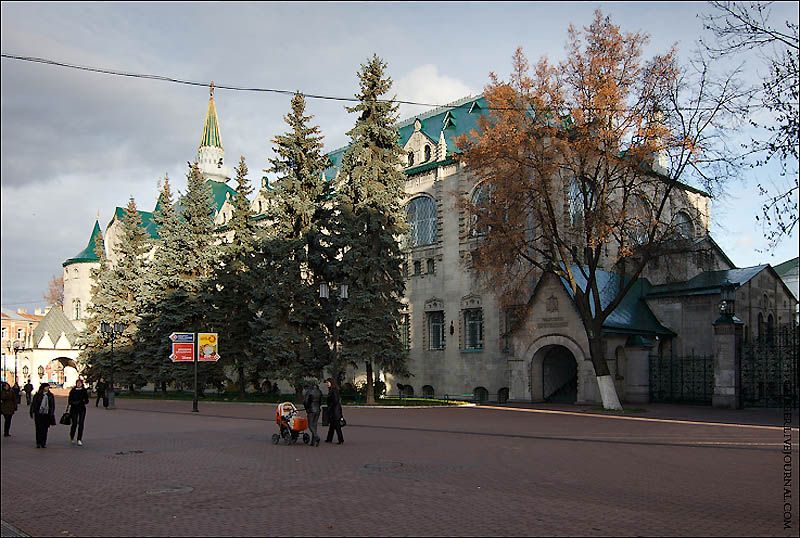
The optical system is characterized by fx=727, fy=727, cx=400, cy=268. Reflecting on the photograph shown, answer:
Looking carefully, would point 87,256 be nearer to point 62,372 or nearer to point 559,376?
point 62,372

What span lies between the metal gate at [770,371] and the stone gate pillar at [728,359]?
0.75 m

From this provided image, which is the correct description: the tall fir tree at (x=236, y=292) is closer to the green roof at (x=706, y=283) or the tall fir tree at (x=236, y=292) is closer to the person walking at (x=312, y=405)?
the green roof at (x=706, y=283)

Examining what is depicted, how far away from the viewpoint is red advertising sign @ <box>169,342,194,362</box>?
36875 millimetres

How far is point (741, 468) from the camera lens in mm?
13312

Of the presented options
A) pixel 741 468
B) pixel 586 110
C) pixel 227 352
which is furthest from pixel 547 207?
pixel 227 352

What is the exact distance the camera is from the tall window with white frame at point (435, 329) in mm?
47656

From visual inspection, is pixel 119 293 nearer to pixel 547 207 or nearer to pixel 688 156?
pixel 547 207

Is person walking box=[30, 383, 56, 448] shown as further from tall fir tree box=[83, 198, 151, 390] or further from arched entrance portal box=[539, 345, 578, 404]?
tall fir tree box=[83, 198, 151, 390]

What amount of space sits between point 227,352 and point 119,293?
1295 centimetres

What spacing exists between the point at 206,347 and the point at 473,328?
1681cm

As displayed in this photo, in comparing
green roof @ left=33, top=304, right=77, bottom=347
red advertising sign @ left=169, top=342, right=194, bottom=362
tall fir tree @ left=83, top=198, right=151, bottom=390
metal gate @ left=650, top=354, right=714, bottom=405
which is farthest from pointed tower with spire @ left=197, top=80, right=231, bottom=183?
metal gate @ left=650, top=354, right=714, bottom=405

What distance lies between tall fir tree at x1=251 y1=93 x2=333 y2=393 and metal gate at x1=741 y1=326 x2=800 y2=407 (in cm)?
2006

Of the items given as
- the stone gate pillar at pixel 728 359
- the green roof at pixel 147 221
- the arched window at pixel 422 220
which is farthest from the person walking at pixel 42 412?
the green roof at pixel 147 221

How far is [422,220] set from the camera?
49.5 meters
